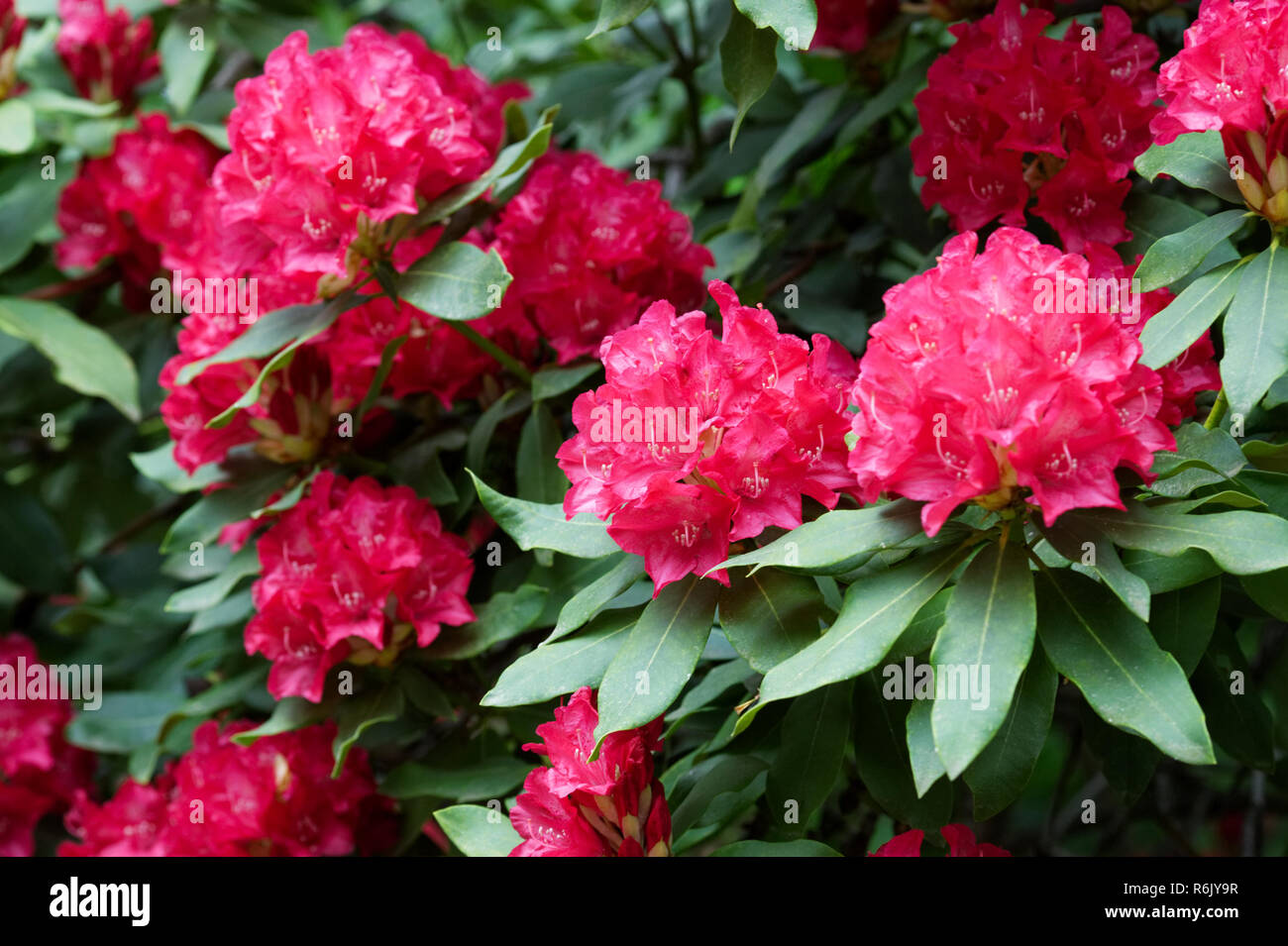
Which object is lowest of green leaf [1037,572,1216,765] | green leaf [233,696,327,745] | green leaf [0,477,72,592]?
green leaf [0,477,72,592]

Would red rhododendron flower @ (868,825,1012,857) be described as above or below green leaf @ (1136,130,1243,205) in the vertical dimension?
below

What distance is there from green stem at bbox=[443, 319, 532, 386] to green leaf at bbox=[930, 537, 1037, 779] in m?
0.77

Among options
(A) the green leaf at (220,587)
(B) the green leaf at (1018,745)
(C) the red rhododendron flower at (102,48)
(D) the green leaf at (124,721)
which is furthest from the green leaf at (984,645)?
(C) the red rhododendron flower at (102,48)

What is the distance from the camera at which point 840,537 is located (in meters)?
1.09

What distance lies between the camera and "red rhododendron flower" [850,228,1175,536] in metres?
1.01

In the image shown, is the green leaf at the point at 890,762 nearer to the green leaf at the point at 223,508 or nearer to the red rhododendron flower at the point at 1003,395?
the red rhododendron flower at the point at 1003,395

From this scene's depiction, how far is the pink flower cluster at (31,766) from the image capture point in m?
2.08

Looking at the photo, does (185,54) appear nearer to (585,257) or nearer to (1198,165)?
(585,257)

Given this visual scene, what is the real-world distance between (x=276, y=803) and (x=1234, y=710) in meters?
1.20

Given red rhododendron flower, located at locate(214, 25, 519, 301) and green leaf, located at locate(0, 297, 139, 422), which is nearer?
red rhododendron flower, located at locate(214, 25, 519, 301)

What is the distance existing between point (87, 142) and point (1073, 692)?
205 cm

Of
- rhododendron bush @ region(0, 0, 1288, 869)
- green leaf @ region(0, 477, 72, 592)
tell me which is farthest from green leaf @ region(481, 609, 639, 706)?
green leaf @ region(0, 477, 72, 592)

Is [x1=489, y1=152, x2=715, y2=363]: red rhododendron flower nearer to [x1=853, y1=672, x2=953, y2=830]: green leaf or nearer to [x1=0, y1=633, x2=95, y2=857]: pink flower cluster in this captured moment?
[x1=853, y1=672, x2=953, y2=830]: green leaf

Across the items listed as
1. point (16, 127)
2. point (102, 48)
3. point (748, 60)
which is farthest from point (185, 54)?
point (748, 60)
